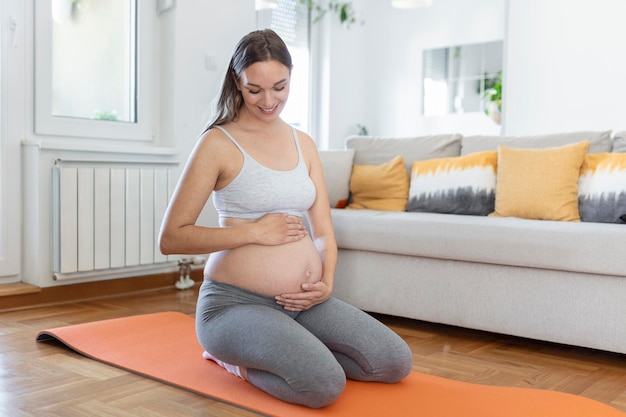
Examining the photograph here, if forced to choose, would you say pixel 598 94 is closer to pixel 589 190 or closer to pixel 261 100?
pixel 589 190

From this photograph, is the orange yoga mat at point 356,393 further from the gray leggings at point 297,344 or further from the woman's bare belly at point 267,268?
the woman's bare belly at point 267,268

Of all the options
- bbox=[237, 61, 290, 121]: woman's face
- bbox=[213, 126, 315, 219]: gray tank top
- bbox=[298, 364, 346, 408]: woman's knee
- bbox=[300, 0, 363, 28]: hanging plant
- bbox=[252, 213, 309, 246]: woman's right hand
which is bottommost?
bbox=[298, 364, 346, 408]: woman's knee

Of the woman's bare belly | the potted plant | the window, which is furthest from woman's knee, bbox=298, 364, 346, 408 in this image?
the potted plant

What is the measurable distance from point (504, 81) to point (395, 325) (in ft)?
8.17

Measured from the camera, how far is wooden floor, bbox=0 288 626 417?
5.74 ft

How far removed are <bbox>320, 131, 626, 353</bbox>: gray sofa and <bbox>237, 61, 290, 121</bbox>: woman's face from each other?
1.08m

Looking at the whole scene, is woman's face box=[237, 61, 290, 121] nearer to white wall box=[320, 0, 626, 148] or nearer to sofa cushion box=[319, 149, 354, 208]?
sofa cushion box=[319, 149, 354, 208]

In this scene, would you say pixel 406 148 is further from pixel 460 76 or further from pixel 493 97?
pixel 460 76

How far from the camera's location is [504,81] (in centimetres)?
470

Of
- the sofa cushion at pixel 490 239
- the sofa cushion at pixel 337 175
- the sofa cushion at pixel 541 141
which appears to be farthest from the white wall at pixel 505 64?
the sofa cushion at pixel 490 239

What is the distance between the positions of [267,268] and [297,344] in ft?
0.83

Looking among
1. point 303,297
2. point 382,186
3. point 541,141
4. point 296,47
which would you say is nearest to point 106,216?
point 382,186

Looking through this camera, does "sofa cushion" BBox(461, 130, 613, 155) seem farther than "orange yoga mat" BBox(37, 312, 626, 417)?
Yes

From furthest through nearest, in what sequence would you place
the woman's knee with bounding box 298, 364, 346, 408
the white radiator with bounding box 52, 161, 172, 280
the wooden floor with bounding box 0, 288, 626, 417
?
the white radiator with bounding box 52, 161, 172, 280 → the wooden floor with bounding box 0, 288, 626, 417 → the woman's knee with bounding box 298, 364, 346, 408
